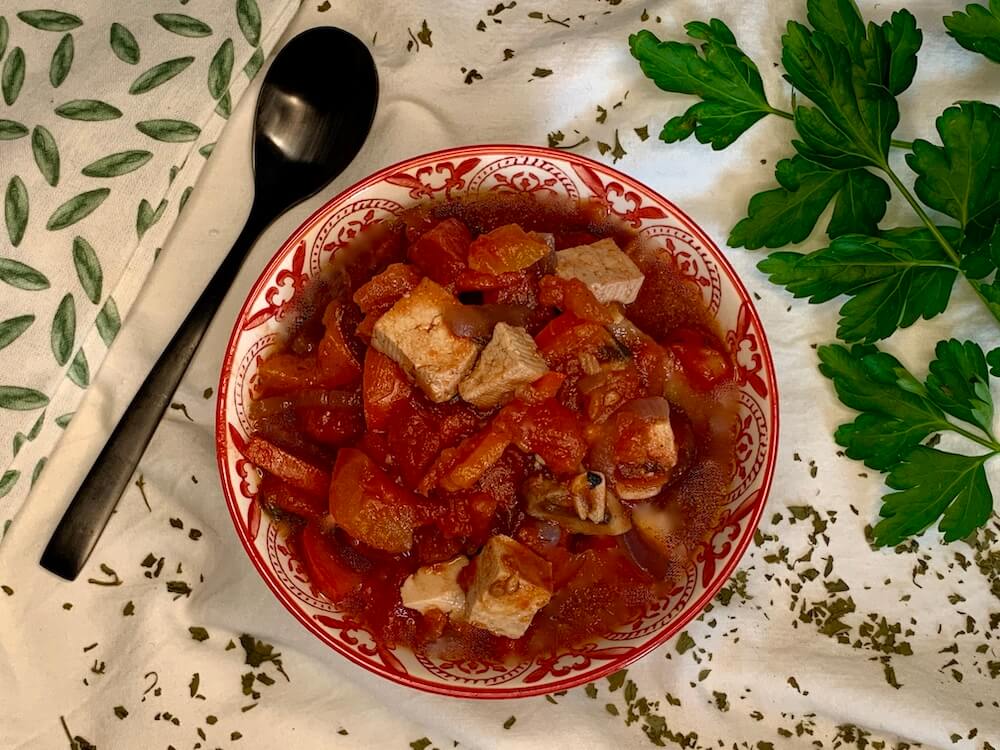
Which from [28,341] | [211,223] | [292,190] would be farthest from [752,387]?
[28,341]

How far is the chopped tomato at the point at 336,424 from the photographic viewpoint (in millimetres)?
2865

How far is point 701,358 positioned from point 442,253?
100cm

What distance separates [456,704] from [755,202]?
92.3 inches

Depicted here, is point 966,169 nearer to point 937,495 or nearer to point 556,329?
point 937,495

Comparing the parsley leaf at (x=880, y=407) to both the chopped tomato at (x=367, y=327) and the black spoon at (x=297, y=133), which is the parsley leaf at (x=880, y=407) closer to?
the chopped tomato at (x=367, y=327)

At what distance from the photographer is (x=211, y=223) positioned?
11.0 feet

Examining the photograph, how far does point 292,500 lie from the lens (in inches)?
112

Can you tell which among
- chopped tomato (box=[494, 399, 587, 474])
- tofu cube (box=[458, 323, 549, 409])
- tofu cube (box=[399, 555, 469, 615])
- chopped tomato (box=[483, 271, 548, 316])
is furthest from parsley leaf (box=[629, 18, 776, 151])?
tofu cube (box=[399, 555, 469, 615])

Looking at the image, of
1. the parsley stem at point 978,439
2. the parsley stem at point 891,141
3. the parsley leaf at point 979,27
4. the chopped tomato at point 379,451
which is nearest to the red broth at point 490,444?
the chopped tomato at point 379,451

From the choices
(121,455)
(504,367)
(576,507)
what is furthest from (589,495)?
(121,455)

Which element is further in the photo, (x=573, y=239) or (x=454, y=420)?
(x=573, y=239)

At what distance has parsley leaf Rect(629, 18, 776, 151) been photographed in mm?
3020

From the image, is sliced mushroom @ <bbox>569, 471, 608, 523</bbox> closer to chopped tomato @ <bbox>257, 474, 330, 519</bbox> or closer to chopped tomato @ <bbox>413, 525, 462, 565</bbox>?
chopped tomato @ <bbox>413, 525, 462, 565</bbox>

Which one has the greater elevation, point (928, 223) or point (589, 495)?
point (928, 223)
